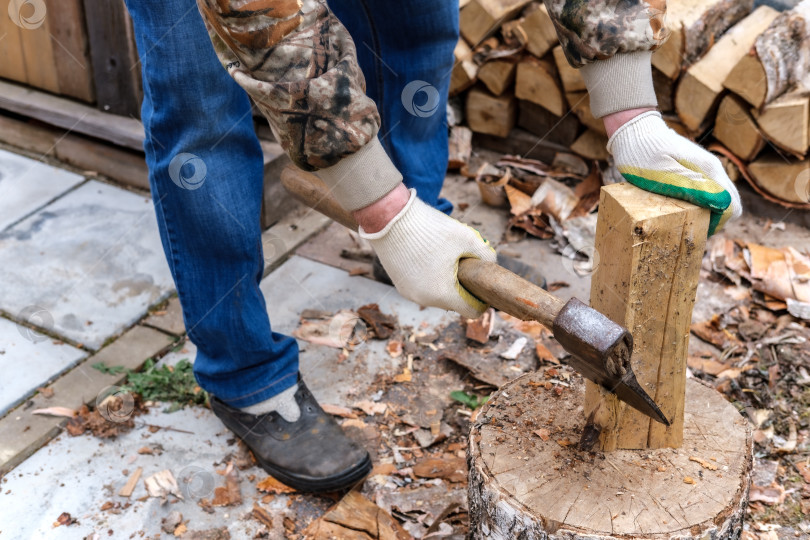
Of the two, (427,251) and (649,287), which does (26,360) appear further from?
(649,287)

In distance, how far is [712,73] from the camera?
118 inches

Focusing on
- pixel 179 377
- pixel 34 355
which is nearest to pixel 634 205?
pixel 179 377

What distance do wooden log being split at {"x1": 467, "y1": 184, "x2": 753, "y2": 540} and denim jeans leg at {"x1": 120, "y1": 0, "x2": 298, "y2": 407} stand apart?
2.21 feet

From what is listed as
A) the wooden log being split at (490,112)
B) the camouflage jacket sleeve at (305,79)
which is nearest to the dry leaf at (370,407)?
the camouflage jacket sleeve at (305,79)

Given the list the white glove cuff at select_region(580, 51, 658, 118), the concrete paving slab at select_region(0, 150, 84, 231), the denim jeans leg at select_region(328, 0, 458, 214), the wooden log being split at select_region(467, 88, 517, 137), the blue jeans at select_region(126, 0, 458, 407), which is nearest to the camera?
the white glove cuff at select_region(580, 51, 658, 118)

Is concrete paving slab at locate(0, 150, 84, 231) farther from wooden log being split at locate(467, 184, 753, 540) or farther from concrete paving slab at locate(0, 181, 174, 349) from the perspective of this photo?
wooden log being split at locate(467, 184, 753, 540)

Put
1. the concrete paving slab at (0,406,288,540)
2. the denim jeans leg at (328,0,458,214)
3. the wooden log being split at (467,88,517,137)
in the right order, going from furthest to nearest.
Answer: the wooden log being split at (467,88,517,137), the denim jeans leg at (328,0,458,214), the concrete paving slab at (0,406,288,540)

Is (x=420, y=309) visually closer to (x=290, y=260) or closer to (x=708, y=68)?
(x=290, y=260)

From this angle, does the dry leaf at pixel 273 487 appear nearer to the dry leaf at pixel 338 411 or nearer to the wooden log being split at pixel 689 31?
the dry leaf at pixel 338 411

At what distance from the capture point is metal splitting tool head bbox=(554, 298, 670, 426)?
4.55 feet

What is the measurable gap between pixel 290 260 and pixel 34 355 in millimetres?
950

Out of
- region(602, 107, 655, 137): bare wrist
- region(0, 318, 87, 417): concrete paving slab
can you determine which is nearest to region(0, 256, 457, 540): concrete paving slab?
region(0, 318, 87, 417): concrete paving slab

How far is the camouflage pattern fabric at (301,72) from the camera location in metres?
1.38

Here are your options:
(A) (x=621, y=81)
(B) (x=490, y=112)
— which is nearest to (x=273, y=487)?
(A) (x=621, y=81)
